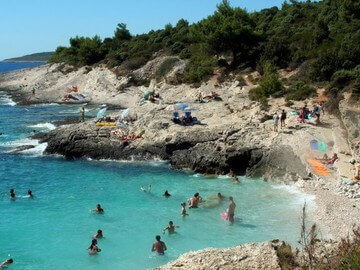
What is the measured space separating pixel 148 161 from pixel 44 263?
1493cm

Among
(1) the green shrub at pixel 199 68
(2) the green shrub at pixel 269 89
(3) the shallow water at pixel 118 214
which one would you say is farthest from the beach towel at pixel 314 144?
(1) the green shrub at pixel 199 68

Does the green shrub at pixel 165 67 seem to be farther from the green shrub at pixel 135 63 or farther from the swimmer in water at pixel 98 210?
the swimmer in water at pixel 98 210

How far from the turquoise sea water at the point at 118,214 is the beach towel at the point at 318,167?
7.18 feet

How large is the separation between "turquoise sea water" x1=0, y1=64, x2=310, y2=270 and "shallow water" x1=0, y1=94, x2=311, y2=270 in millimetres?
42

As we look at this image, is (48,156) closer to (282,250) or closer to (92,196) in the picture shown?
(92,196)

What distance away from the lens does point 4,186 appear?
91.9 ft

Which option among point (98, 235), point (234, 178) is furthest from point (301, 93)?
point (98, 235)

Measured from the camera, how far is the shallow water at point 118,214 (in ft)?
61.1

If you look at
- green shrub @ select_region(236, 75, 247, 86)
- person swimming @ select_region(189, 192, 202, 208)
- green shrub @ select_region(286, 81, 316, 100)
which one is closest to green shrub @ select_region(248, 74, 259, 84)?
green shrub @ select_region(236, 75, 247, 86)

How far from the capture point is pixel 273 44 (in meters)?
47.8

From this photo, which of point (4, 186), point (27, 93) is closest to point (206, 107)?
point (4, 186)

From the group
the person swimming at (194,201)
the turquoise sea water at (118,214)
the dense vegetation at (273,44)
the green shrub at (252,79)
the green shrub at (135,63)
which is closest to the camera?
the turquoise sea water at (118,214)

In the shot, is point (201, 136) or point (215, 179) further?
point (201, 136)

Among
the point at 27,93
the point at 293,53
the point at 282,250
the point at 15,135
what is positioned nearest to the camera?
the point at 282,250
